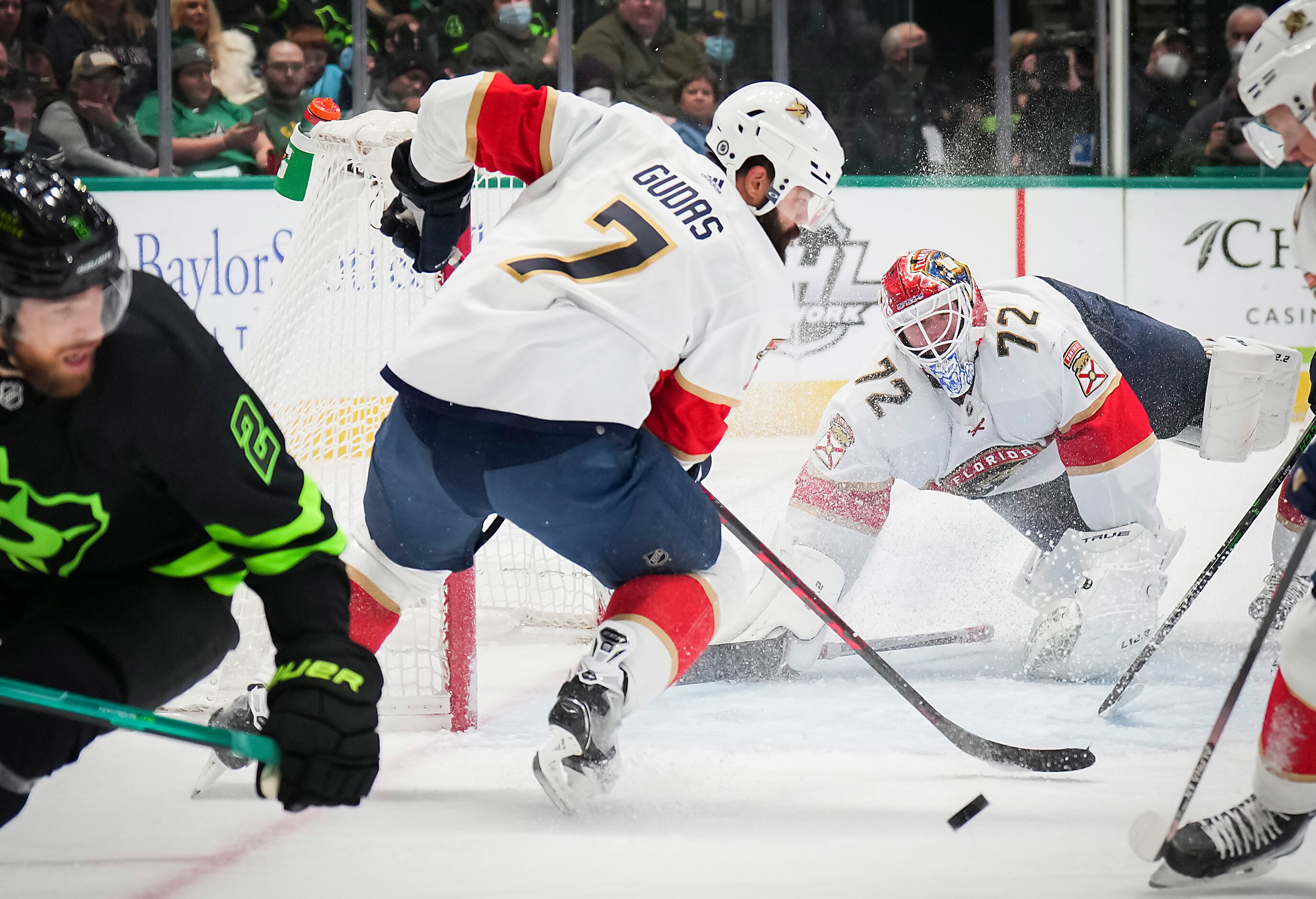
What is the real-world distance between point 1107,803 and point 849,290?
3.88 metres

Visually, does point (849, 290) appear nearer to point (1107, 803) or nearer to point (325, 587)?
point (1107, 803)

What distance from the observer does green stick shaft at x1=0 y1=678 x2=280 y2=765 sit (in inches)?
48.1

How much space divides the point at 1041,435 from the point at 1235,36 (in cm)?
449

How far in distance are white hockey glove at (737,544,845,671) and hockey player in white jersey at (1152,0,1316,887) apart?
1.15m

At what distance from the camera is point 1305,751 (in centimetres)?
155

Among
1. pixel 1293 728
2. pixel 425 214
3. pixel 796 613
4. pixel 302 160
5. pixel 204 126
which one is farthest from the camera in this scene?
pixel 204 126

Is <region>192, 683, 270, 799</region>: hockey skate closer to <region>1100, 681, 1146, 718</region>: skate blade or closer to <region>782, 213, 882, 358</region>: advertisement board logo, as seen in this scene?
<region>1100, 681, 1146, 718</region>: skate blade

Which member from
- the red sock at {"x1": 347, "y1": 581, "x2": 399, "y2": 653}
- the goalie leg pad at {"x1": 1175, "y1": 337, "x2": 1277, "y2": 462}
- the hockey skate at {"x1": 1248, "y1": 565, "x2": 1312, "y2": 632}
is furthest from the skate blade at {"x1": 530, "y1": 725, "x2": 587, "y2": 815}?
the goalie leg pad at {"x1": 1175, "y1": 337, "x2": 1277, "y2": 462}

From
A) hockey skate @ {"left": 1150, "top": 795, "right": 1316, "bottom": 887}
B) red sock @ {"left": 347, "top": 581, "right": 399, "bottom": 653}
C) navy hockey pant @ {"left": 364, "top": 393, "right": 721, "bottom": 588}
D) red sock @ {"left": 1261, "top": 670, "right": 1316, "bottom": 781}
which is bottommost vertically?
hockey skate @ {"left": 1150, "top": 795, "right": 1316, "bottom": 887}

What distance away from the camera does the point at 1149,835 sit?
1.61m

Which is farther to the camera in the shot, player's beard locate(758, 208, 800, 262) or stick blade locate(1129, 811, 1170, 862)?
player's beard locate(758, 208, 800, 262)

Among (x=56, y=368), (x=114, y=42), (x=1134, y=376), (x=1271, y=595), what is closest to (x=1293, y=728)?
(x=56, y=368)

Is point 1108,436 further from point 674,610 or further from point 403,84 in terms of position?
point 403,84

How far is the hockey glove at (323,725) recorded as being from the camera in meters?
1.25
